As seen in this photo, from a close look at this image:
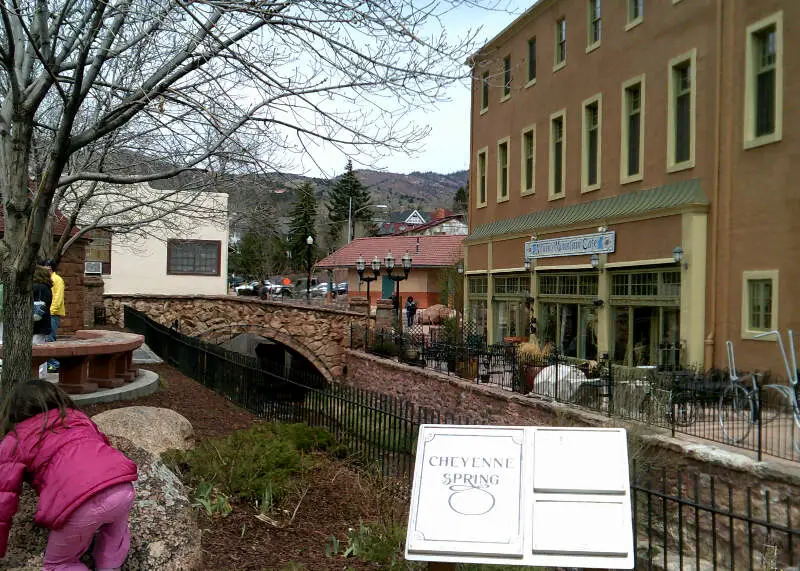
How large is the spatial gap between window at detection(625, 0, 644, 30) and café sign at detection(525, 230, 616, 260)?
15.4 ft

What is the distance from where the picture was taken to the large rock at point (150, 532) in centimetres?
421

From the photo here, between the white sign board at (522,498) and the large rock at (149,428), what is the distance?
418cm

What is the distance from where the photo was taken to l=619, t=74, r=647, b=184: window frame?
56.2 ft

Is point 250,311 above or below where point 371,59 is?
below

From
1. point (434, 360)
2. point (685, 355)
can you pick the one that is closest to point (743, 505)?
point (685, 355)

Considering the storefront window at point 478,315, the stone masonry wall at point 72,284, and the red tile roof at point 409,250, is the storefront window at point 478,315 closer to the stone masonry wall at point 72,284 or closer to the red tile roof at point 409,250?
the stone masonry wall at point 72,284

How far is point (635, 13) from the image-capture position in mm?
17562

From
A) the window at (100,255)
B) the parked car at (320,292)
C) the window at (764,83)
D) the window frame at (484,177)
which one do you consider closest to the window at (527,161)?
the window frame at (484,177)

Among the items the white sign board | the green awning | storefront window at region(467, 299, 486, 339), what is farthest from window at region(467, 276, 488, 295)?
the white sign board

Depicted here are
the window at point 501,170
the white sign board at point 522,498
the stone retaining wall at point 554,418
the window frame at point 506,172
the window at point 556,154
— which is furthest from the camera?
the window at point 501,170

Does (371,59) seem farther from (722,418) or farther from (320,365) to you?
(320,365)

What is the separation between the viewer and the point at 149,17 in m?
5.82

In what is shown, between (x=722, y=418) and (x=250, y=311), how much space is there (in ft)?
63.2

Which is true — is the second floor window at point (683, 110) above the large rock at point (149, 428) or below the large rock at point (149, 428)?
above
